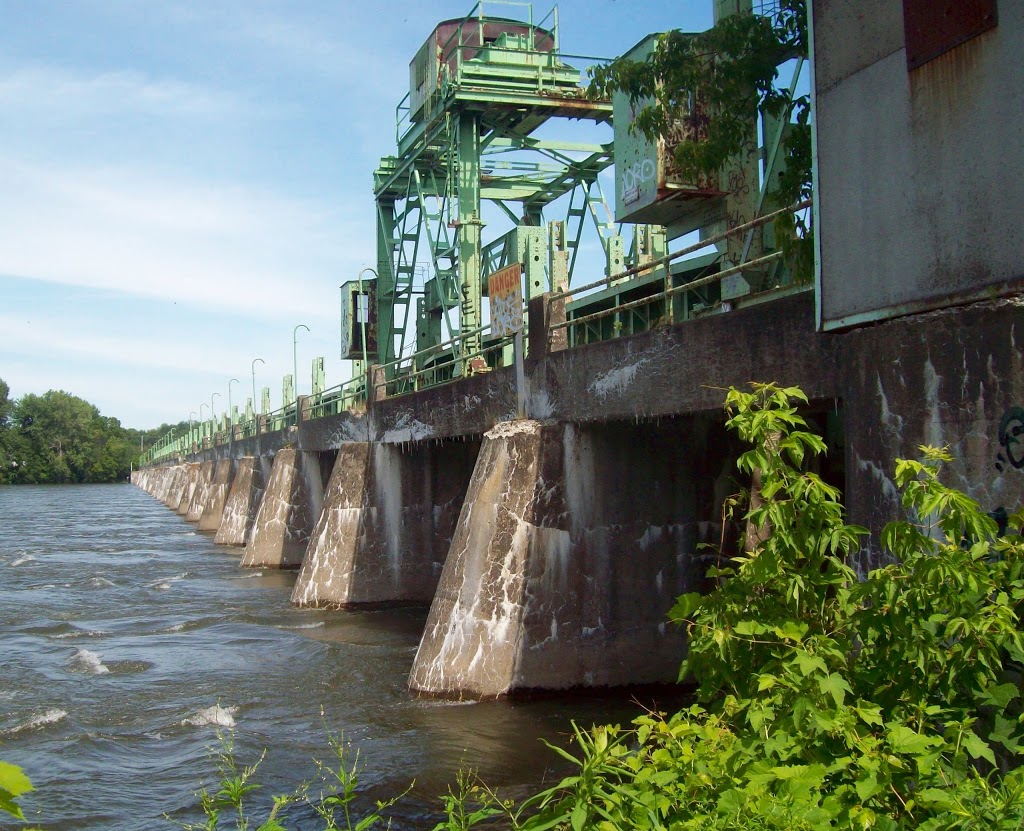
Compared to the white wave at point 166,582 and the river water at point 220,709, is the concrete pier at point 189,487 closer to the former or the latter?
the white wave at point 166,582

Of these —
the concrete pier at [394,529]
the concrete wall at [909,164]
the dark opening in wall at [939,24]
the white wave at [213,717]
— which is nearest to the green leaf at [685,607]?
the concrete wall at [909,164]

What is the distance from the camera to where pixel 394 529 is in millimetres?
19250

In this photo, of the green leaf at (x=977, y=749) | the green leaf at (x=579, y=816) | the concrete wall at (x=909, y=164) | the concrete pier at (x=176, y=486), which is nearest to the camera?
the green leaf at (x=579, y=816)

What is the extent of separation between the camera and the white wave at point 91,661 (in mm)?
14703

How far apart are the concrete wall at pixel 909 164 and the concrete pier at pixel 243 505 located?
30422 millimetres

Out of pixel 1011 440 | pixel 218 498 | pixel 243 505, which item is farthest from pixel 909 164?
pixel 218 498

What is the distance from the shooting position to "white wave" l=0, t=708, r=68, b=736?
11.3 metres

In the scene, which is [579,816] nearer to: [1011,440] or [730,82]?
[1011,440]

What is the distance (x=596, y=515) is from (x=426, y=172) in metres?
20.3

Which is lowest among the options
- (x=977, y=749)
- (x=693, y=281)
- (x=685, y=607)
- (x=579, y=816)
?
(x=579, y=816)

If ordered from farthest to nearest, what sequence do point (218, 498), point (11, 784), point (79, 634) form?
point (218, 498) < point (79, 634) < point (11, 784)

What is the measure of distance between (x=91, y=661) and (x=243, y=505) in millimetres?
21458

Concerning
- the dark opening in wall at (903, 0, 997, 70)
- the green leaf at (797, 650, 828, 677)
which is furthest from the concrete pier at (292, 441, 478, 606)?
the green leaf at (797, 650, 828, 677)

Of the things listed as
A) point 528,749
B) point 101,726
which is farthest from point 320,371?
point 528,749
